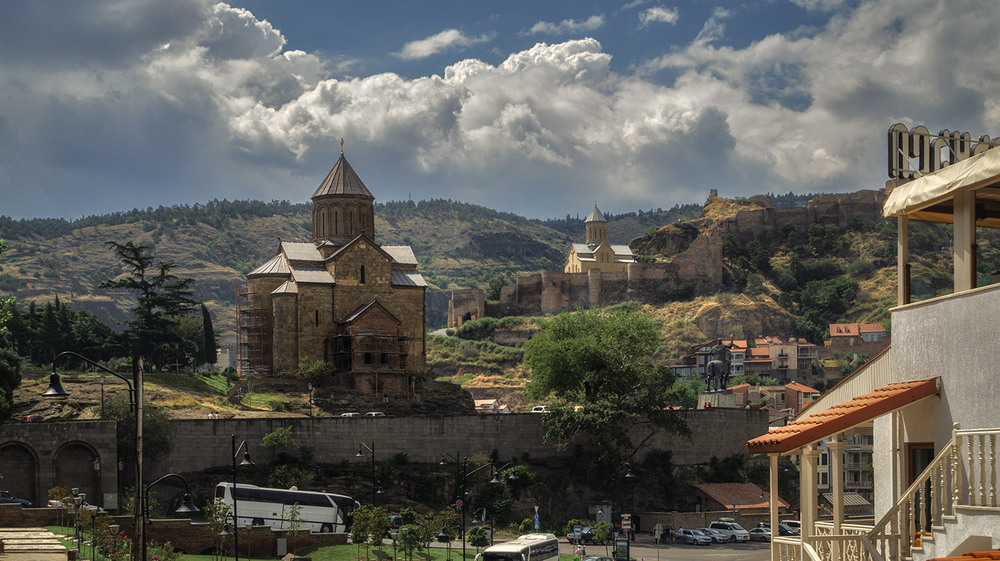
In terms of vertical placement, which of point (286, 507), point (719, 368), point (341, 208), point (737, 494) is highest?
point (341, 208)

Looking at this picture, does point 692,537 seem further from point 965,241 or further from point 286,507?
point 965,241

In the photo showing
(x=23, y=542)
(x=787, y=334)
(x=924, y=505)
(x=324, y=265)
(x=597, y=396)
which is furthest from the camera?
(x=787, y=334)

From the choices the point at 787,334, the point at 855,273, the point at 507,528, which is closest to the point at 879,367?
the point at 507,528

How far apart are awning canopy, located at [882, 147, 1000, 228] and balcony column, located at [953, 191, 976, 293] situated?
0.39 feet

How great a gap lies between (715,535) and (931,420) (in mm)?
36653

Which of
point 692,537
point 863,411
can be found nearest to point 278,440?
point 692,537

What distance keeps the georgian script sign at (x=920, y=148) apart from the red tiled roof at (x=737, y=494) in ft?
130

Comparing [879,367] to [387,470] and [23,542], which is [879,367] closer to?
[23,542]

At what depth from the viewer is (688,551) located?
145 ft

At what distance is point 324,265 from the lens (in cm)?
6106

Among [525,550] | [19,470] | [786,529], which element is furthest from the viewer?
[786,529]

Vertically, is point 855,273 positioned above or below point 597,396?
above

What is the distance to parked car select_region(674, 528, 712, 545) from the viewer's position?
46.8 meters

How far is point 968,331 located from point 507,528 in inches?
1430
